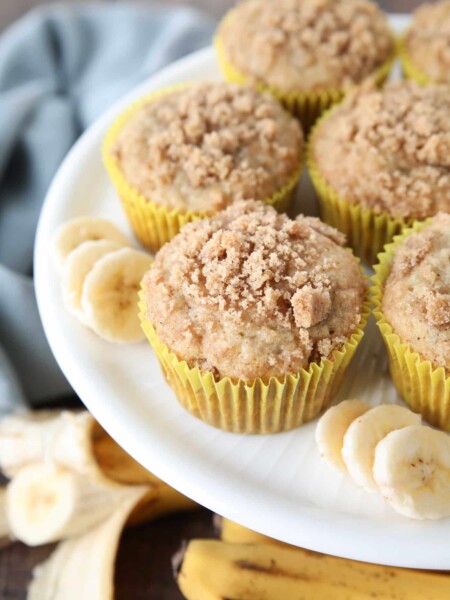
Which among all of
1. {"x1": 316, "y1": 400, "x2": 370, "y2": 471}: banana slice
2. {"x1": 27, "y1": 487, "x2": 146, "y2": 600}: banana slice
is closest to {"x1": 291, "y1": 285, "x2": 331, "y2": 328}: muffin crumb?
{"x1": 316, "y1": 400, "x2": 370, "y2": 471}: banana slice

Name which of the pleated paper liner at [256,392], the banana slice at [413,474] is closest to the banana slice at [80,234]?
the pleated paper liner at [256,392]

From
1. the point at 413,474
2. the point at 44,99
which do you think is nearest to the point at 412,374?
the point at 413,474

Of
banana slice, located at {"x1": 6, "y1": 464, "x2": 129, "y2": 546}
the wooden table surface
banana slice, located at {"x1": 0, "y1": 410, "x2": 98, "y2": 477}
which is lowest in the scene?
the wooden table surface

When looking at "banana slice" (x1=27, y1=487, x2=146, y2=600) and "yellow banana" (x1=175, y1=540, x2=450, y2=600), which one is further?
"banana slice" (x1=27, y1=487, x2=146, y2=600)

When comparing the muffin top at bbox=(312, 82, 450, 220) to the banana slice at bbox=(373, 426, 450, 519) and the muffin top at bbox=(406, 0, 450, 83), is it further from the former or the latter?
the banana slice at bbox=(373, 426, 450, 519)

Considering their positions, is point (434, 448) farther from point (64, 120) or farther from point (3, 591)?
point (64, 120)

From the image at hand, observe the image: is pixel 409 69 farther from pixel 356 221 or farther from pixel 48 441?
pixel 48 441

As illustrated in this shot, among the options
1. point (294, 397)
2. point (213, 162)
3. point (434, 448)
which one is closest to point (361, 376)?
point (294, 397)
